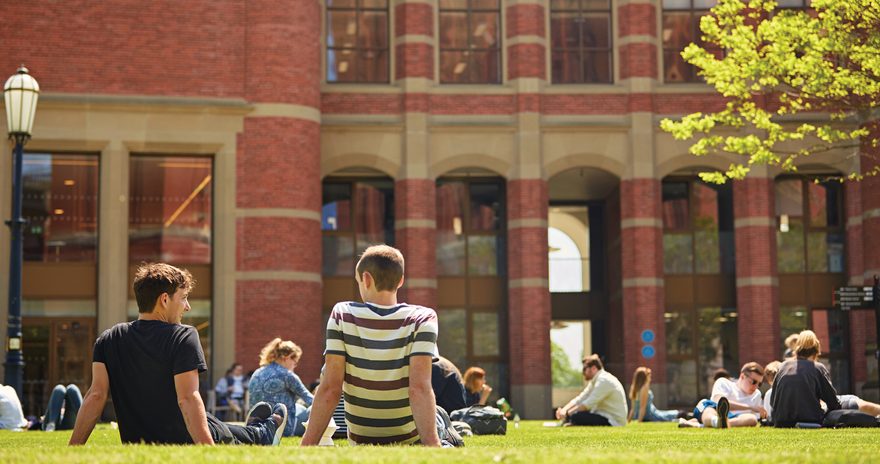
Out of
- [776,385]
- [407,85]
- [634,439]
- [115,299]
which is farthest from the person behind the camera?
[407,85]

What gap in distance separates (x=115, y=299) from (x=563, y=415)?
13.5 metres

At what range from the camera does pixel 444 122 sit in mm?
33344

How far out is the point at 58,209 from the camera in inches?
1216

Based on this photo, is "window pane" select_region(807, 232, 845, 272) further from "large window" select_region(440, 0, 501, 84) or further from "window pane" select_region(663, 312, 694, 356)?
"large window" select_region(440, 0, 501, 84)

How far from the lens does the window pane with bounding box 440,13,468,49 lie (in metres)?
33.9

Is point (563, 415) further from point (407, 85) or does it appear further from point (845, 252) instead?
point (845, 252)

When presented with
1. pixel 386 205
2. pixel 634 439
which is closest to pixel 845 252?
pixel 386 205

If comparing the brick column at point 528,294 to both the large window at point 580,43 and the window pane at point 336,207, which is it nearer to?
the large window at point 580,43

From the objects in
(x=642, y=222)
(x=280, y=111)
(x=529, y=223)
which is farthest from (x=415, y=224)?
(x=642, y=222)

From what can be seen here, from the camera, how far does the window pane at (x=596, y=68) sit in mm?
34062

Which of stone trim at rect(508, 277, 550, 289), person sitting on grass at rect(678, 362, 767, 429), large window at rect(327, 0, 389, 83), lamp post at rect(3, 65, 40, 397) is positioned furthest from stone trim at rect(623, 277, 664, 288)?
lamp post at rect(3, 65, 40, 397)

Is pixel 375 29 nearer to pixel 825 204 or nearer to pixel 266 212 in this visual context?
pixel 266 212

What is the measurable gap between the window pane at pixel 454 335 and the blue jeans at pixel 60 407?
14.7 meters

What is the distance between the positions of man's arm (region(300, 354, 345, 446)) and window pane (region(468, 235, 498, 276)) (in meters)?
27.5
